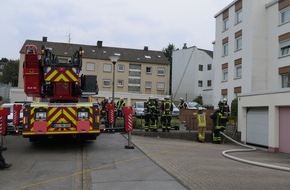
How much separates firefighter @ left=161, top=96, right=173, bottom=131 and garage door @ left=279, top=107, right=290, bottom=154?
16.4 ft

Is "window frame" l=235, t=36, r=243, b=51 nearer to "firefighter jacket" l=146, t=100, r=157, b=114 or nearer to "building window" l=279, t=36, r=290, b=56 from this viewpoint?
"building window" l=279, t=36, r=290, b=56

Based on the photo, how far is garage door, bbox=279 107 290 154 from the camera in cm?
1634

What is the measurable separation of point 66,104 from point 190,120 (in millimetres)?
10562

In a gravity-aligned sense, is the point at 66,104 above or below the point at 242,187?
above

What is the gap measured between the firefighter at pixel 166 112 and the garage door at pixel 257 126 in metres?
3.81

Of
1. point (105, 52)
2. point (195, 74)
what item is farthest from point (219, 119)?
point (105, 52)

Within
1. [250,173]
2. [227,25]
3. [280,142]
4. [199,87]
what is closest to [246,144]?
[280,142]

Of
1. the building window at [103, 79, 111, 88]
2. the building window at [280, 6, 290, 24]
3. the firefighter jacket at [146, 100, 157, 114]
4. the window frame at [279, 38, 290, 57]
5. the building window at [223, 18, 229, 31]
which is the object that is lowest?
the firefighter jacket at [146, 100, 157, 114]

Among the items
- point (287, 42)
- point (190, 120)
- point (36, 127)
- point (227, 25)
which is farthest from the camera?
point (227, 25)

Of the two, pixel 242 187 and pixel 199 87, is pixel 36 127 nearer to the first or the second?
pixel 242 187

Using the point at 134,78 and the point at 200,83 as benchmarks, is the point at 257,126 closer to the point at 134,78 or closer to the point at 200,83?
the point at 134,78

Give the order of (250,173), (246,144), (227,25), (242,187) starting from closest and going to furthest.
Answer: (242,187), (250,173), (246,144), (227,25)

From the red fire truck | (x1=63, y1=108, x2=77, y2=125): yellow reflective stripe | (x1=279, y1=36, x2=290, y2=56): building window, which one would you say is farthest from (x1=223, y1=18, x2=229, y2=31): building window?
(x1=63, y1=108, x2=77, y2=125): yellow reflective stripe

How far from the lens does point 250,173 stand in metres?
9.84
